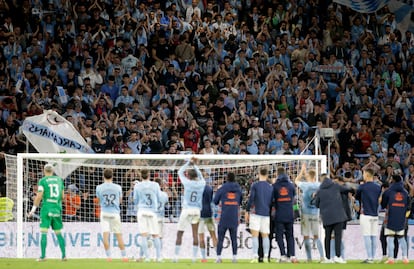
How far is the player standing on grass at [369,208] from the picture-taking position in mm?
24438

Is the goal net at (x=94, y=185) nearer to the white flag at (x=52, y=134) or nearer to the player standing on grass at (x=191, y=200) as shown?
the white flag at (x=52, y=134)

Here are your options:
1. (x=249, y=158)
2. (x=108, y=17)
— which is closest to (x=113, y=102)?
(x=108, y=17)

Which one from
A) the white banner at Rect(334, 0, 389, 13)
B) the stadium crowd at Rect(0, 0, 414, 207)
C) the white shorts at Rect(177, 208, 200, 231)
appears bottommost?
the white shorts at Rect(177, 208, 200, 231)

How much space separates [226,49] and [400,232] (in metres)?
11.0

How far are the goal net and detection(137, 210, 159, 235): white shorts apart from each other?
2715 millimetres

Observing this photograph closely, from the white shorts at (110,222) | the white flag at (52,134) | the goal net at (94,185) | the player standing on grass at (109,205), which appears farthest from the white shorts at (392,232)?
the white flag at (52,134)

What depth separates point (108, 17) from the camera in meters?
33.6

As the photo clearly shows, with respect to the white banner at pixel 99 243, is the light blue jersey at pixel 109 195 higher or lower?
higher

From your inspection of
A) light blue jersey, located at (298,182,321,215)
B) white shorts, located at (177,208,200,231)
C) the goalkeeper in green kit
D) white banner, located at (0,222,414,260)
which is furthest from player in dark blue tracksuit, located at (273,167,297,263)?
the goalkeeper in green kit

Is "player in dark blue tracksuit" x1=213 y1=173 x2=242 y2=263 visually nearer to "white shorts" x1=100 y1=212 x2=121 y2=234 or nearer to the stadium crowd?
"white shorts" x1=100 y1=212 x2=121 y2=234

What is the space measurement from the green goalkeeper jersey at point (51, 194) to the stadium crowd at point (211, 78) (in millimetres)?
5750

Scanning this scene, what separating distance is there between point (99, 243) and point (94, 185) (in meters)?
1.50

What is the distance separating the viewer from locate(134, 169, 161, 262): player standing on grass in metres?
23.9

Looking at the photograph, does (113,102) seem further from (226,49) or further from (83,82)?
(226,49)
